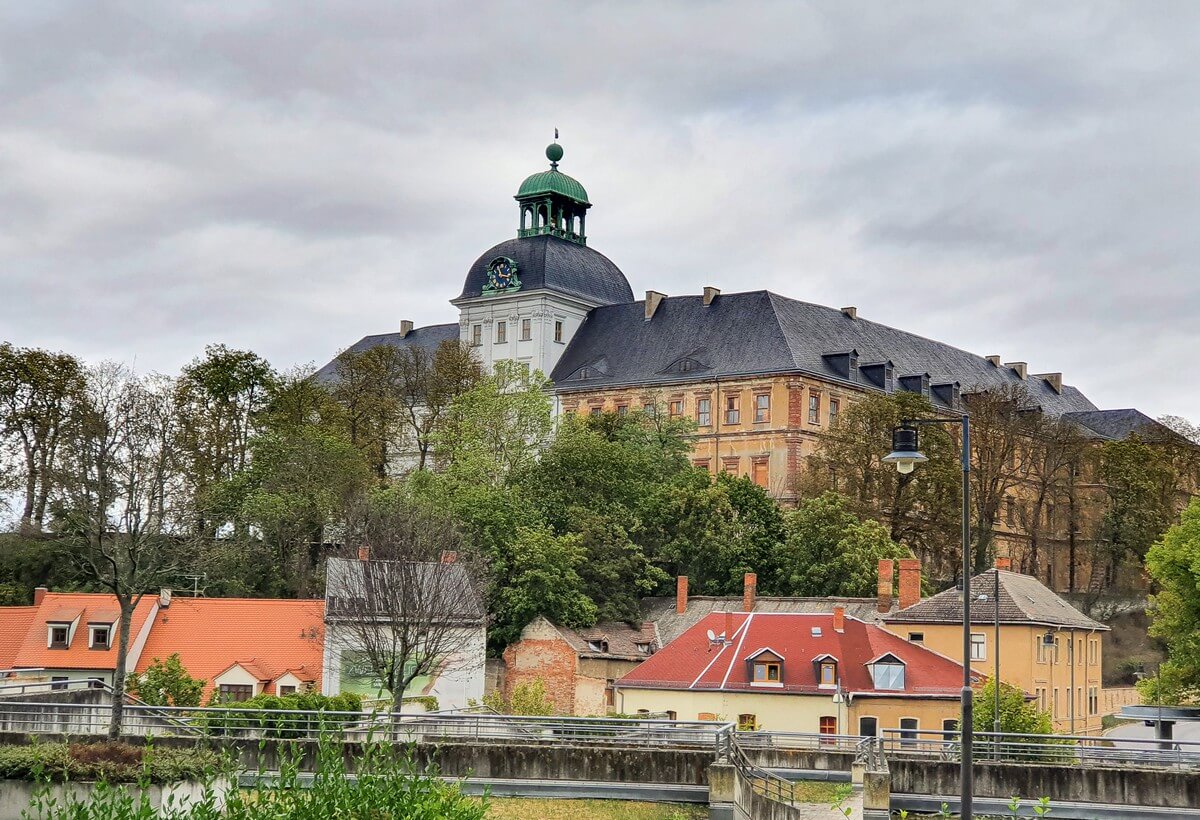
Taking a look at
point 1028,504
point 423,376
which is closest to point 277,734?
point 423,376

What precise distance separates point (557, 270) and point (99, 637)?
51.5 m

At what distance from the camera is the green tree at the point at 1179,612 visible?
56.5 metres

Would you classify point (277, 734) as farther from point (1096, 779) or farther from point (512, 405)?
point (512, 405)

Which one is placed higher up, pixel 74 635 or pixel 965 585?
pixel 965 585

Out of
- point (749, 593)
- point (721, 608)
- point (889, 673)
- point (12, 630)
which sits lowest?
point (889, 673)

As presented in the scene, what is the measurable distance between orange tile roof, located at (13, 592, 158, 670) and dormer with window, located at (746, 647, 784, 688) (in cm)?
2122

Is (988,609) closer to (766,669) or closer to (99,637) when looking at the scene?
(766,669)

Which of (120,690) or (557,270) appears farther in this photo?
(557,270)

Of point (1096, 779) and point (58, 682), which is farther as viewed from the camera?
point (58, 682)

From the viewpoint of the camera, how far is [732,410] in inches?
3844

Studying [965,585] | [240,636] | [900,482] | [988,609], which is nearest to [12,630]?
[240,636]

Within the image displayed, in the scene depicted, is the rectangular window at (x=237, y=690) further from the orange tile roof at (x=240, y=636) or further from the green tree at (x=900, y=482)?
the green tree at (x=900, y=482)

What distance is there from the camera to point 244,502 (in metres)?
73.8

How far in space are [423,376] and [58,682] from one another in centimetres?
5514
